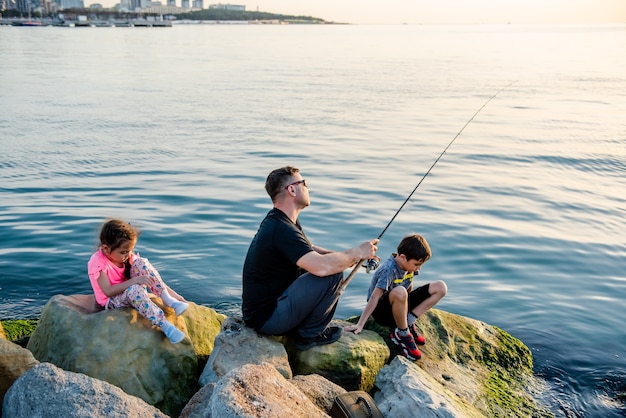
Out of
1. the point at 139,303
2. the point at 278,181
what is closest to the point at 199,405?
the point at 139,303

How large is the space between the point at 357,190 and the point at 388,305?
287 inches

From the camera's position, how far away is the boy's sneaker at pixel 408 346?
5383 millimetres

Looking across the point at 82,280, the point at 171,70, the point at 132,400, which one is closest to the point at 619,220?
the point at 82,280

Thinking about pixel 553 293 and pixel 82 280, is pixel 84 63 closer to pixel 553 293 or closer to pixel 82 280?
pixel 82 280

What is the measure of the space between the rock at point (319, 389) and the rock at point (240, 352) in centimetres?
21

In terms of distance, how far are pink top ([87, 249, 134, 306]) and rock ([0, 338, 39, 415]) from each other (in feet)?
2.76

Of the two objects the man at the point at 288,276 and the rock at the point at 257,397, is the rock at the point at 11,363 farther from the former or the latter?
the man at the point at 288,276

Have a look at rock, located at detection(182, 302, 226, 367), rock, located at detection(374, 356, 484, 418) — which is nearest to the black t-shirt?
rock, located at detection(182, 302, 226, 367)

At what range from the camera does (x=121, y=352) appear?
457 cm

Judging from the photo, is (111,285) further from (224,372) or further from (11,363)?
(224,372)

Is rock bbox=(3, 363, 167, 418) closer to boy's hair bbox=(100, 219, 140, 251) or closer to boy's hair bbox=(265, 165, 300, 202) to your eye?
boy's hair bbox=(100, 219, 140, 251)

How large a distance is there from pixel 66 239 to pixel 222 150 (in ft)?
23.0

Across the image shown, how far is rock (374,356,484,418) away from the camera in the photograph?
4289 mm

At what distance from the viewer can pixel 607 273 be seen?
8.91 m
